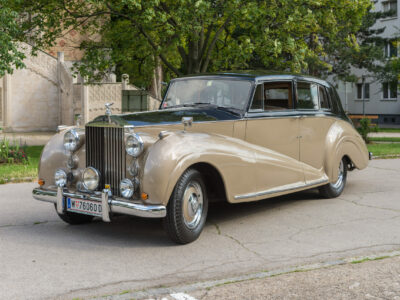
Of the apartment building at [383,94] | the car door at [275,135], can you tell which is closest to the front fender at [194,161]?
the car door at [275,135]

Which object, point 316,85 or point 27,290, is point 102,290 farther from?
point 316,85

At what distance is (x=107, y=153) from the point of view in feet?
20.1

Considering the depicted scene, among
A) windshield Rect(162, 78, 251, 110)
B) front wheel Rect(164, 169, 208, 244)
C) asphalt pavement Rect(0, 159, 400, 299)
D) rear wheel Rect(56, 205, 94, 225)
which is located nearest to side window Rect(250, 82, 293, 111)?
windshield Rect(162, 78, 251, 110)

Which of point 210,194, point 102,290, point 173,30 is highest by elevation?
point 173,30

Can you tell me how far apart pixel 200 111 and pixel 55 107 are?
23.5 m

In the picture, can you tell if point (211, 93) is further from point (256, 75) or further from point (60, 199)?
point (60, 199)

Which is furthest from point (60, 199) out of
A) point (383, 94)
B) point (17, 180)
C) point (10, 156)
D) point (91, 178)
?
point (383, 94)

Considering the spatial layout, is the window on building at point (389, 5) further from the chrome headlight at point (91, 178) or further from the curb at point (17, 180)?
the chrome headlight at point (91, 178)

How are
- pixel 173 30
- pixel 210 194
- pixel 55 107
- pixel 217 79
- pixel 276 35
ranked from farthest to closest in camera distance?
1. pixel 55 107
2. pixel 276 35
3. pixel 173 30
4. pixel 217 79
5. pixel 210 194

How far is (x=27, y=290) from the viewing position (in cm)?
458

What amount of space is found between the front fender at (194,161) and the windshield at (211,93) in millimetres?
684

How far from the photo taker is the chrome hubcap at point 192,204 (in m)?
5.99

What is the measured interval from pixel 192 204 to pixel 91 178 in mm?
1102

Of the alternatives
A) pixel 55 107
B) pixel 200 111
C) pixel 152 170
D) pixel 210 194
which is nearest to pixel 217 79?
pixel 200 111
